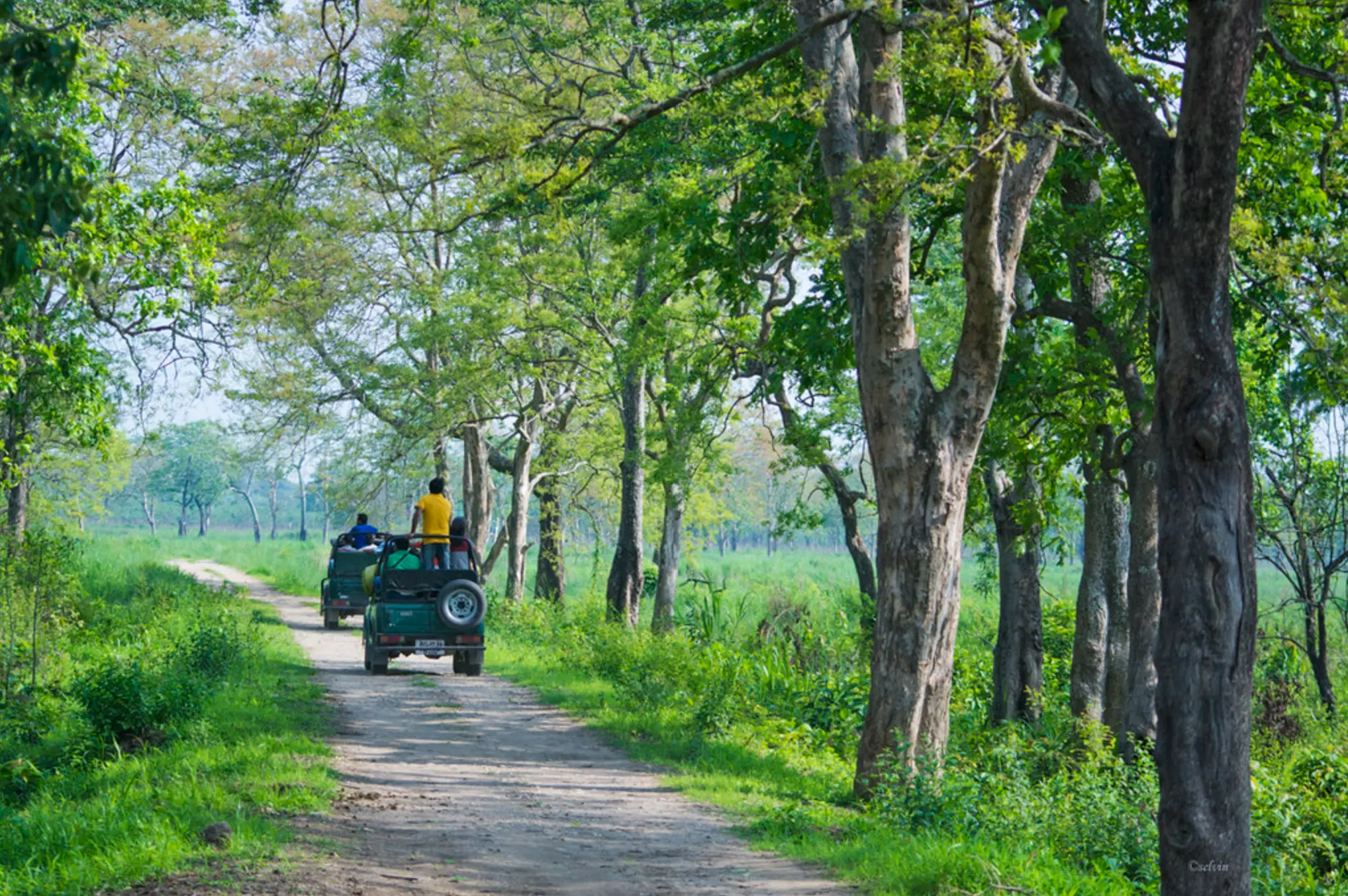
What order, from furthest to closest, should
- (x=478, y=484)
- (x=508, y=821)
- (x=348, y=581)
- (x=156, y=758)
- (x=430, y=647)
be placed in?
(x=478, y=484) < (x=348, y=581) < (x=430, y=647) < (x=156, y=758) < (x=508, y=821)

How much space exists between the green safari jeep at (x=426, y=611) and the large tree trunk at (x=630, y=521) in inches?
278

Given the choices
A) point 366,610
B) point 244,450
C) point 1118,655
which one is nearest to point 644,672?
point 366,610

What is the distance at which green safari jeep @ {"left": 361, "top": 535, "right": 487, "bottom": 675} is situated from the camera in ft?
53.5

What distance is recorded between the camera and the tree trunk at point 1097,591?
52.3 ft

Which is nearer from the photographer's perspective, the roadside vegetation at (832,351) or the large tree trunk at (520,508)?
the roadside vegetation at (832,351)

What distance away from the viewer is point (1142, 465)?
1384cm

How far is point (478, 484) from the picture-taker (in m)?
31.3

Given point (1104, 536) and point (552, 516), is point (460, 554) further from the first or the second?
point (552, 516)

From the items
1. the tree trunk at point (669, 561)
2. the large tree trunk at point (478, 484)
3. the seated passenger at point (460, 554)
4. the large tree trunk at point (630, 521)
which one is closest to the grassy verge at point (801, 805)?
the seated passenger at point (460, 554)

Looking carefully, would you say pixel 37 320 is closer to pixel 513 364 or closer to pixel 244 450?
pixel 513 364

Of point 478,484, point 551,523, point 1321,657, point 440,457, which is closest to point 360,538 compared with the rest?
point 478,484

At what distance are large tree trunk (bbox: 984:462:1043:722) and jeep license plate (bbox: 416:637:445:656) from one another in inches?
314

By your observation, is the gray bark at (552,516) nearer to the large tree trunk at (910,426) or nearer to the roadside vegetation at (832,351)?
the roadside vegetation at (832,351)

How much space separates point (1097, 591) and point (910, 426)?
759 cm
